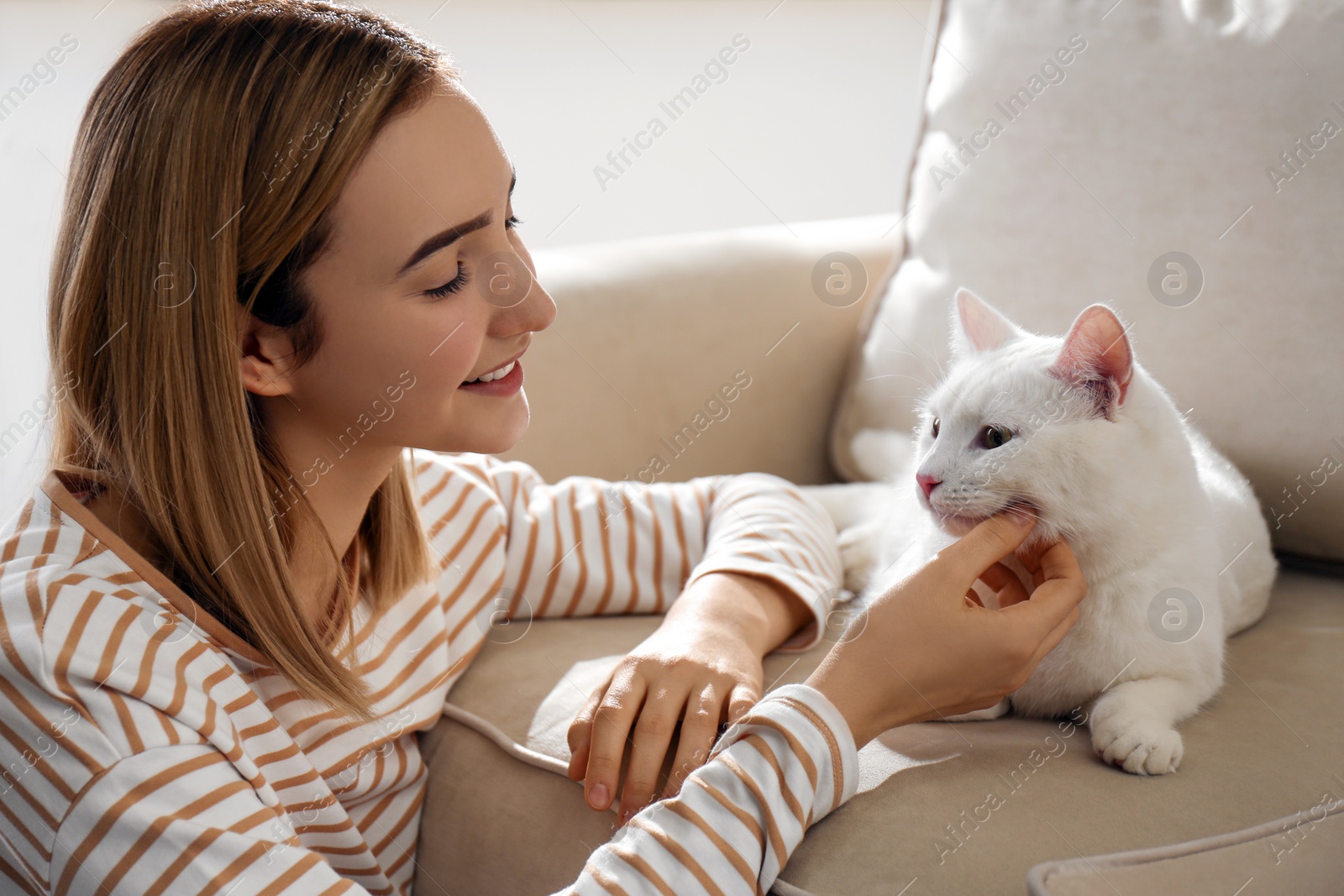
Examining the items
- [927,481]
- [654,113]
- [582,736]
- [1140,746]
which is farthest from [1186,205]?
[654,113]

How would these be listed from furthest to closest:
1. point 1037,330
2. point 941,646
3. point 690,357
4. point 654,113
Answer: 1. point 654,113
2. point 690,357
3. point 1037,330
4. point 941,646

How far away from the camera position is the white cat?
819 millimetres

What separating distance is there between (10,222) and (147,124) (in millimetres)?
1246

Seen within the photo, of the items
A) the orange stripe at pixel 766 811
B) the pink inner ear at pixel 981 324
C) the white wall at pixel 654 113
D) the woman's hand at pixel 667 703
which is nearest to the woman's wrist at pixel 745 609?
the woman's hand at pixel 667 703

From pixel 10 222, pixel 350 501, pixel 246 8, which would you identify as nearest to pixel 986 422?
pixel 350 501

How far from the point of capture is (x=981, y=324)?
0.99 m

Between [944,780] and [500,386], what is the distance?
49 cm

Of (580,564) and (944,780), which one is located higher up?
(944,780)

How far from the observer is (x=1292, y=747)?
0.78 metres

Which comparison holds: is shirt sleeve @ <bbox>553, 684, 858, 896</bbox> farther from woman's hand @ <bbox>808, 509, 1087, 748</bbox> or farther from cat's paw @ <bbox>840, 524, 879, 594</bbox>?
cat's paw @ <bbox>840, 524, 879, 594</bbox>

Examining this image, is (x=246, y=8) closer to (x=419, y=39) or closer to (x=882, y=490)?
(x=419, y=39)

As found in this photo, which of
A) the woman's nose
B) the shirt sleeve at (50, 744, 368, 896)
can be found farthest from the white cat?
the shirt sleeve at (50, 744, 368, 896)

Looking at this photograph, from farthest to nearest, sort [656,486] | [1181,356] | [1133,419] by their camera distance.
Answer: [656,486] → [1181,356] → [1133,419]

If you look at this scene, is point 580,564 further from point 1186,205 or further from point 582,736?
point 1186,205
